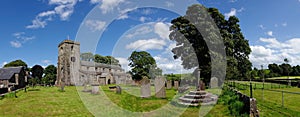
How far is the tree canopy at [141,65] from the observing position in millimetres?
54297

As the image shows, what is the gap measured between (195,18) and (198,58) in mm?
5194

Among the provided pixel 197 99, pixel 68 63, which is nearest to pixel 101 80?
pixel 68 63

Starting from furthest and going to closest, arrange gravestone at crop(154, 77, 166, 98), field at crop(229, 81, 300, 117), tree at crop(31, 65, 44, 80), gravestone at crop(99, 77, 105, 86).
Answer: tree at crop(31, 65, 44, 80), gravestone at crop(99, 77, 105, 86), gravestone at crop(154, 77, 166, 98), field at crop(229, 81, 300, 117)

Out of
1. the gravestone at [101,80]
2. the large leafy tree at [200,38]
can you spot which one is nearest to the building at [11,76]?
the gravestone at [101,80]

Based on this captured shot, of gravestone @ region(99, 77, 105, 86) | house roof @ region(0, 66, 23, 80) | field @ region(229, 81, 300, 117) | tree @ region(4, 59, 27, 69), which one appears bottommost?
gravestone @ region(99, 77, 105, 86)

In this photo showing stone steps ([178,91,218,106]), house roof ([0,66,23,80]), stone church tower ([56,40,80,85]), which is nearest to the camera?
stone steps ([178,91,218,106])

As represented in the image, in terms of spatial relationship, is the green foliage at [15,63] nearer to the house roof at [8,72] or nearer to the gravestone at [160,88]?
the house roof at [8,72]

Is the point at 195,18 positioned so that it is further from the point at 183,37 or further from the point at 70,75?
the point at 70,75

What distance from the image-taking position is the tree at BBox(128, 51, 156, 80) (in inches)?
2138

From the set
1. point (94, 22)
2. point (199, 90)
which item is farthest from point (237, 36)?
point (94, 22)

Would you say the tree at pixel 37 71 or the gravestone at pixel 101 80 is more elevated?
the tree at pixel 37 71

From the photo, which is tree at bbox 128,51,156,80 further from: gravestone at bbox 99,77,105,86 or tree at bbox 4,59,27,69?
tree at bbox 4,59,27,69

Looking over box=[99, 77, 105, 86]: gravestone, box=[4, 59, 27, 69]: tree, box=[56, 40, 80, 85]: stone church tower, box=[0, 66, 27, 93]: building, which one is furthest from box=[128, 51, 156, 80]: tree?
box=[4, 59, 27, 69]: tree

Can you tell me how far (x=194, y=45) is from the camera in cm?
2700
